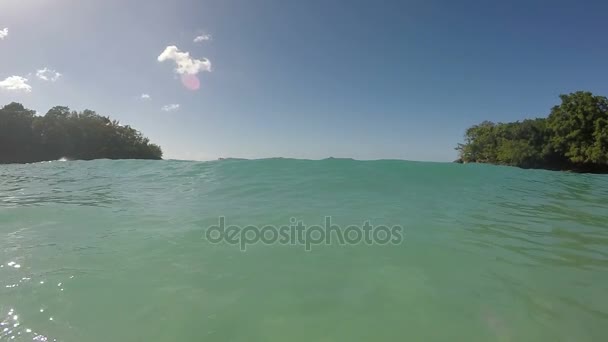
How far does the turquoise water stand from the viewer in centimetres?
249

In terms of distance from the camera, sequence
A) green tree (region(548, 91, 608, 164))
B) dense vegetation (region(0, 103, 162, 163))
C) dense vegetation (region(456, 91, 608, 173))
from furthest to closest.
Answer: dense vegetation (region(0, 103, 162, 163)), dense vegetation (region(456, 91, 608, 173)), green tree (region(548, 91, 608, 164))

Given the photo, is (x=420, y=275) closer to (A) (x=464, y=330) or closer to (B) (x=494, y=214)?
(A) (x=464, y=330)

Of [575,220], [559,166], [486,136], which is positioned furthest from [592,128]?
[575,220]

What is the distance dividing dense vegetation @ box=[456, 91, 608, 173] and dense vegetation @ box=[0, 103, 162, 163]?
2390 inches

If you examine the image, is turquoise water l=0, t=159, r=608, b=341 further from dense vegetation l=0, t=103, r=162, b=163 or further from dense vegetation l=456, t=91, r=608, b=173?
dense vegetation l=0, t=103, r=162, b=163

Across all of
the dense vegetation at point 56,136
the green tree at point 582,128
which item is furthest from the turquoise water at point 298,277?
the dense vegetation at point 56,136

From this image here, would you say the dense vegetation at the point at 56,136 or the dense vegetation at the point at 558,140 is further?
the dense vegetation at the point at 56,136

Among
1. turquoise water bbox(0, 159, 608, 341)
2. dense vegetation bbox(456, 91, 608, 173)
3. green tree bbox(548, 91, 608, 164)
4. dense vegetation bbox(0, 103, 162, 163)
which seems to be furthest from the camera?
dense vegetation bbox(0, 103, 162, 163)

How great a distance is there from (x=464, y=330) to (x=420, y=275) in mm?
999

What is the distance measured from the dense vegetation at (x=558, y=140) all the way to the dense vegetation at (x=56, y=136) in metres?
60.7

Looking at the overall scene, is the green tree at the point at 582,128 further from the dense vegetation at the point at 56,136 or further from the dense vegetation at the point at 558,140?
the dense vegetation at the point at 56,136

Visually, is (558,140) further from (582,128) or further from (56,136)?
(56,136)

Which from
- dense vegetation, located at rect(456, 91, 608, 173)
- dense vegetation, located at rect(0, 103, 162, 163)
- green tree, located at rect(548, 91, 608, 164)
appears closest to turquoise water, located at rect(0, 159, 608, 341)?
green tree, located at rect(548, 91, 608, 164)

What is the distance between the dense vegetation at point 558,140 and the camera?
129ft
